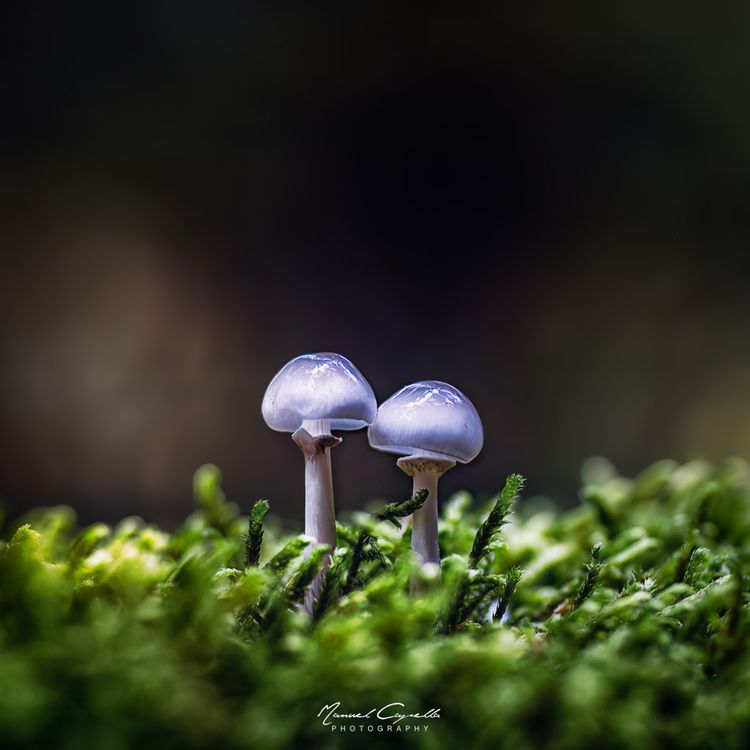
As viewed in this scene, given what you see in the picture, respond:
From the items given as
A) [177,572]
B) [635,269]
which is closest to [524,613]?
[177,572]

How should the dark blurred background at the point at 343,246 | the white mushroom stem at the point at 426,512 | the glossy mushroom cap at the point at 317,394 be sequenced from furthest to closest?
the dark blurred background at the point at 343,246 → the white mushroom stem at the point at 426,512 → the glossy mushroom cap at the point at 317,394

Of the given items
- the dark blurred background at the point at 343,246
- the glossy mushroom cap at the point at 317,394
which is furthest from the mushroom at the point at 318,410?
the dark blurred background at the point at 343,246

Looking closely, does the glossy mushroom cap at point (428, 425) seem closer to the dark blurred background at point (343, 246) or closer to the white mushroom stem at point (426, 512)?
the white mushroom stem at point (426, 512)

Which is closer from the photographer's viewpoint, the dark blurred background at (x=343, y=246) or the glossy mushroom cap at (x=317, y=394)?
the glossy mushroom cap at (x=317, y=394)

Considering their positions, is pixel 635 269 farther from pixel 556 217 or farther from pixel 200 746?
pixel 200 746

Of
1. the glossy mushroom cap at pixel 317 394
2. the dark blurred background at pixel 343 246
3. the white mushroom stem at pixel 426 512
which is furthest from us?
the dark blurred background at pixel 343 246

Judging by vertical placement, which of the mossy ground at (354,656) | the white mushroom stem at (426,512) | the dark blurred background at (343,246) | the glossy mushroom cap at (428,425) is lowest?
the mossy ground at (354,656)

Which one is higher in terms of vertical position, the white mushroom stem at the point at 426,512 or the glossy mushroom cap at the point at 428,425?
the glossy mushroom cap at the point at 428,425

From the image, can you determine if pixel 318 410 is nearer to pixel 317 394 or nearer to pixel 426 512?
pixel 317 394
